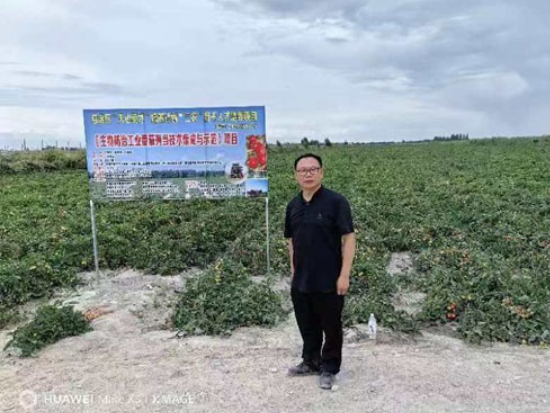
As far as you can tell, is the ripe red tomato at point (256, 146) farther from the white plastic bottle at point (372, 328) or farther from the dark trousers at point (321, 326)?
the dark trousers at point (321, 326)

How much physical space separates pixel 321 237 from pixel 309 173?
455mm

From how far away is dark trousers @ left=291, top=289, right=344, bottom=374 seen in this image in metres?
3.55

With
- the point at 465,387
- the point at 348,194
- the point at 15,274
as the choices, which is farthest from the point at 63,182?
the point at 465,387

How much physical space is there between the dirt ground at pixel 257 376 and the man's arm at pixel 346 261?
773 millimetres

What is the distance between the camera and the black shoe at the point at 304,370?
3785 millimetres

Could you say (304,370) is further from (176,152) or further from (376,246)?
(376,246)

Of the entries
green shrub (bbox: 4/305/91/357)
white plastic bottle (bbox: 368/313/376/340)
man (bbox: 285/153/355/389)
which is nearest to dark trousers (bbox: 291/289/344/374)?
man (bbox: 285/153/355/389)

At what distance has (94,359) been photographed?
4.21 m

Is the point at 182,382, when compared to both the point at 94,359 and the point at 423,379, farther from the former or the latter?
the point at 423,379

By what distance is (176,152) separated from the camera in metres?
6.03

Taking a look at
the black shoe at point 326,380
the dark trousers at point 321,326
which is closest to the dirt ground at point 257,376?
the black shoe at point 326,380

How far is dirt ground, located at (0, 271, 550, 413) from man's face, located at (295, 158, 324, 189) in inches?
58.5

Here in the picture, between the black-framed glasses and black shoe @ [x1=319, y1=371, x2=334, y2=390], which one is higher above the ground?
the black-framed glasses

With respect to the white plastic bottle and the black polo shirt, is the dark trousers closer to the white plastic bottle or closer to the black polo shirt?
the black polo shirt
